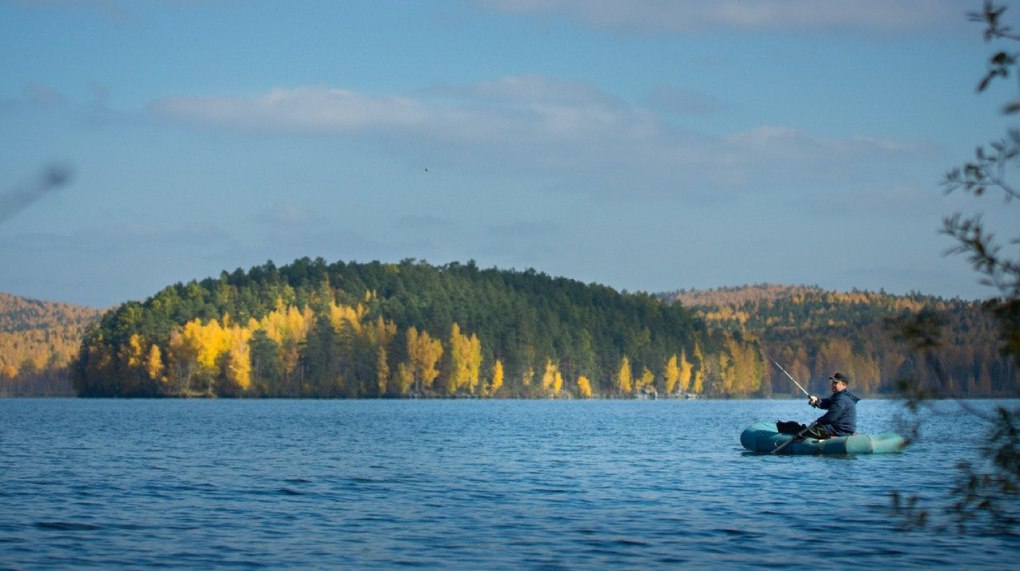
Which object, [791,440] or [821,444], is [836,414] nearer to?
[821,444]

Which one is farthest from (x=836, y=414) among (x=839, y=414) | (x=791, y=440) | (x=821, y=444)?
(x=791, y=440)

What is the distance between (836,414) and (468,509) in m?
15.4

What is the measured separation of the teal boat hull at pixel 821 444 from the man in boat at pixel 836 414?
10.9 inches

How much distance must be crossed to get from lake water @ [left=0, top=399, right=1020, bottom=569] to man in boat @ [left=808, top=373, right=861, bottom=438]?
0.93 m

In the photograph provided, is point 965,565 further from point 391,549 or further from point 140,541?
point 140,541

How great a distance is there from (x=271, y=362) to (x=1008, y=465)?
16639 centimetres

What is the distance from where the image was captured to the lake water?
19062mm

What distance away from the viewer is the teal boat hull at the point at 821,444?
36625mm

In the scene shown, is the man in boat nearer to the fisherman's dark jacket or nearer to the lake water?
the fisherman's dark jacket

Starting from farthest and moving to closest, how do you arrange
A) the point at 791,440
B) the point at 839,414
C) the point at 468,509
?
the point at 791,440, the point at 839,414, the point at 468,509

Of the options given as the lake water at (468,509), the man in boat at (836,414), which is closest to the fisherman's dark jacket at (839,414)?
the man in boat at (836,414)

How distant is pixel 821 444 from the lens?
36750 millimetres

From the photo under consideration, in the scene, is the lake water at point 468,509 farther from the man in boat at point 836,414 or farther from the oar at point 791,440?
the man in boat at point 836,414

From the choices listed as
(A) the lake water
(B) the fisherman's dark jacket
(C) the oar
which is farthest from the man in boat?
(A) the lake water
